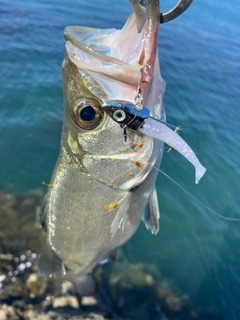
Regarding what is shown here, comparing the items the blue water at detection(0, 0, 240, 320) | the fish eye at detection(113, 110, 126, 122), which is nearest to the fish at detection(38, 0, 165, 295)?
the fish eye at detection(113, 110, 126, 122)

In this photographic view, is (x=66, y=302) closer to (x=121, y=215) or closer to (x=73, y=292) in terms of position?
Result: (x=73, y=292)

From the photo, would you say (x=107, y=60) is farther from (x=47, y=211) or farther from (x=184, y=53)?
(x=184, y=53)

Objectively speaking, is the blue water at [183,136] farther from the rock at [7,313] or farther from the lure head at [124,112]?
the lure head at [124,112]

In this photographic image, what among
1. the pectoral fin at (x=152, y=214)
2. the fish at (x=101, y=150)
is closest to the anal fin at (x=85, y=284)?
the fish at (x=101, y=150)

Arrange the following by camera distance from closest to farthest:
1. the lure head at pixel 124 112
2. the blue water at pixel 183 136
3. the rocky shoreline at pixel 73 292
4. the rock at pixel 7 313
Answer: the lure head at pixel 124 112
the rock at pixel 7 313
the rocky shoreline at pixel 73 292
the blue water at pixel 183 136

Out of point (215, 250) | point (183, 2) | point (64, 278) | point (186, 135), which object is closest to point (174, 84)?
point (186, 135)

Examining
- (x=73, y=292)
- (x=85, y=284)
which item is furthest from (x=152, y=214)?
(x=73, y=292)
